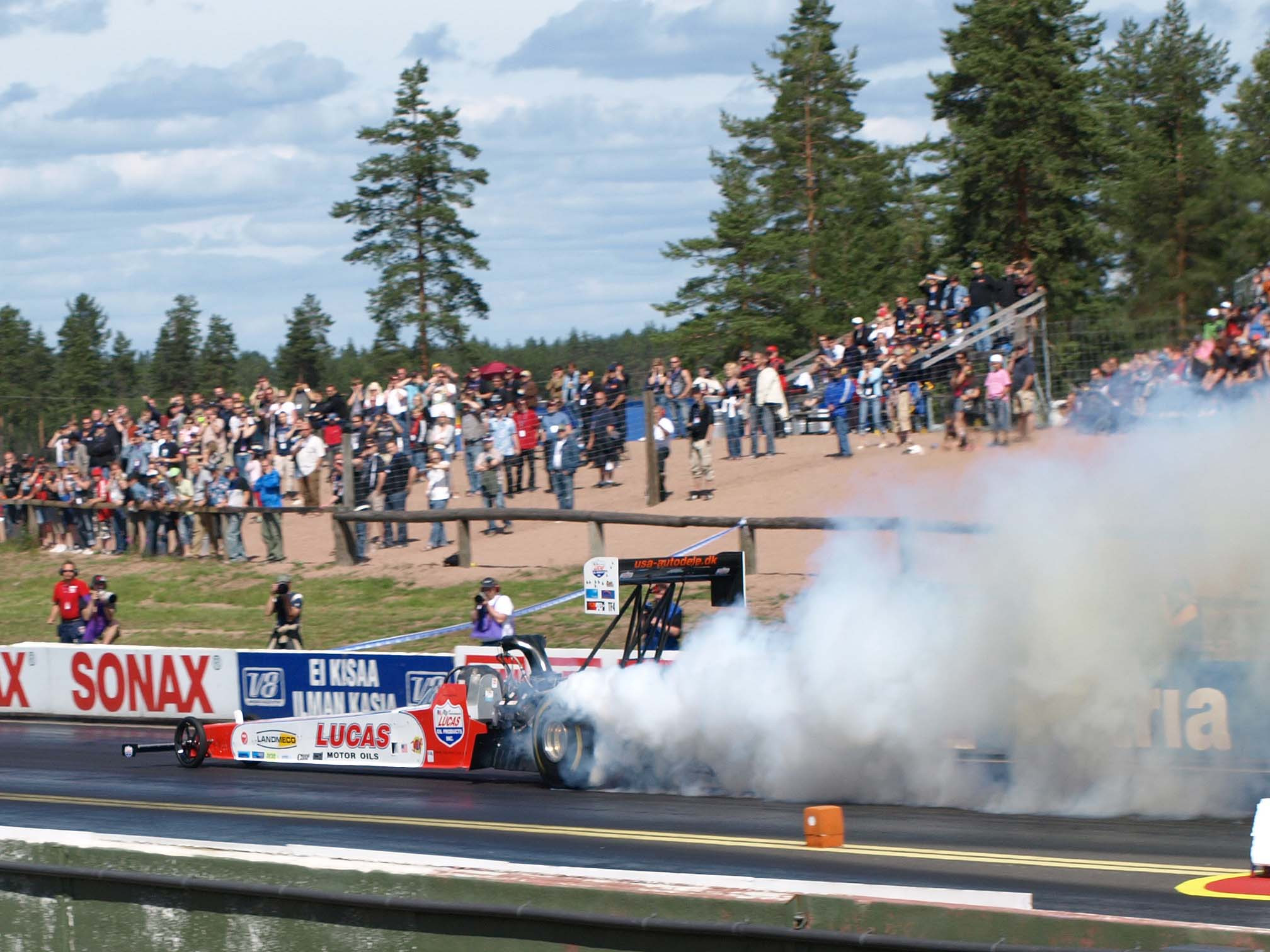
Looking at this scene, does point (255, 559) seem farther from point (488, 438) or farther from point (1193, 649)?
point (1193, 649)

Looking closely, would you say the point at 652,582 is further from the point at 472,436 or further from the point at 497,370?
the point at 497,370

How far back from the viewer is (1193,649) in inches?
413

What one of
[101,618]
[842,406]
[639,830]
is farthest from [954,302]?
[639,830]

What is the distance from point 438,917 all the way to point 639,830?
Answer: 5.28m

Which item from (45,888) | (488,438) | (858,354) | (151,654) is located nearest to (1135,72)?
(858,354)

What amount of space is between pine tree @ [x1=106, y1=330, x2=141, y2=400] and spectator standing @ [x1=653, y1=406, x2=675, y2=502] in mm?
87103

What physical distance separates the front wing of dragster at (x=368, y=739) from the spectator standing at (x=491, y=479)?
9588 mm

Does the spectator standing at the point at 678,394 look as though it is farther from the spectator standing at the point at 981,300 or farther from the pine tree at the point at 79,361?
the pine tree at the point at 79,361

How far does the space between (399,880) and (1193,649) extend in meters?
6.85

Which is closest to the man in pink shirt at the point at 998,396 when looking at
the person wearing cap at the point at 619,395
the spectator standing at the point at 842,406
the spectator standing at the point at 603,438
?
the spectator standing at the point at 842,406

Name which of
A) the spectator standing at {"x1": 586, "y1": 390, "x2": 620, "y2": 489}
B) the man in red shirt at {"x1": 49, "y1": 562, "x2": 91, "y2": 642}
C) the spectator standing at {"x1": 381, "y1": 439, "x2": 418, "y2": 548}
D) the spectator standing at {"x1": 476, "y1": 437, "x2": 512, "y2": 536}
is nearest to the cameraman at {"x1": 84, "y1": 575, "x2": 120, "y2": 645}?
the man in red shirt at {"x1": 49, "y1": 562, "x2": 91, "y2": 642}

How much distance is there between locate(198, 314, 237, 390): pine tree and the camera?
104131mm

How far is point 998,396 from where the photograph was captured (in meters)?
21.0

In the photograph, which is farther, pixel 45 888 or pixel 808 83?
pixel 808 83
